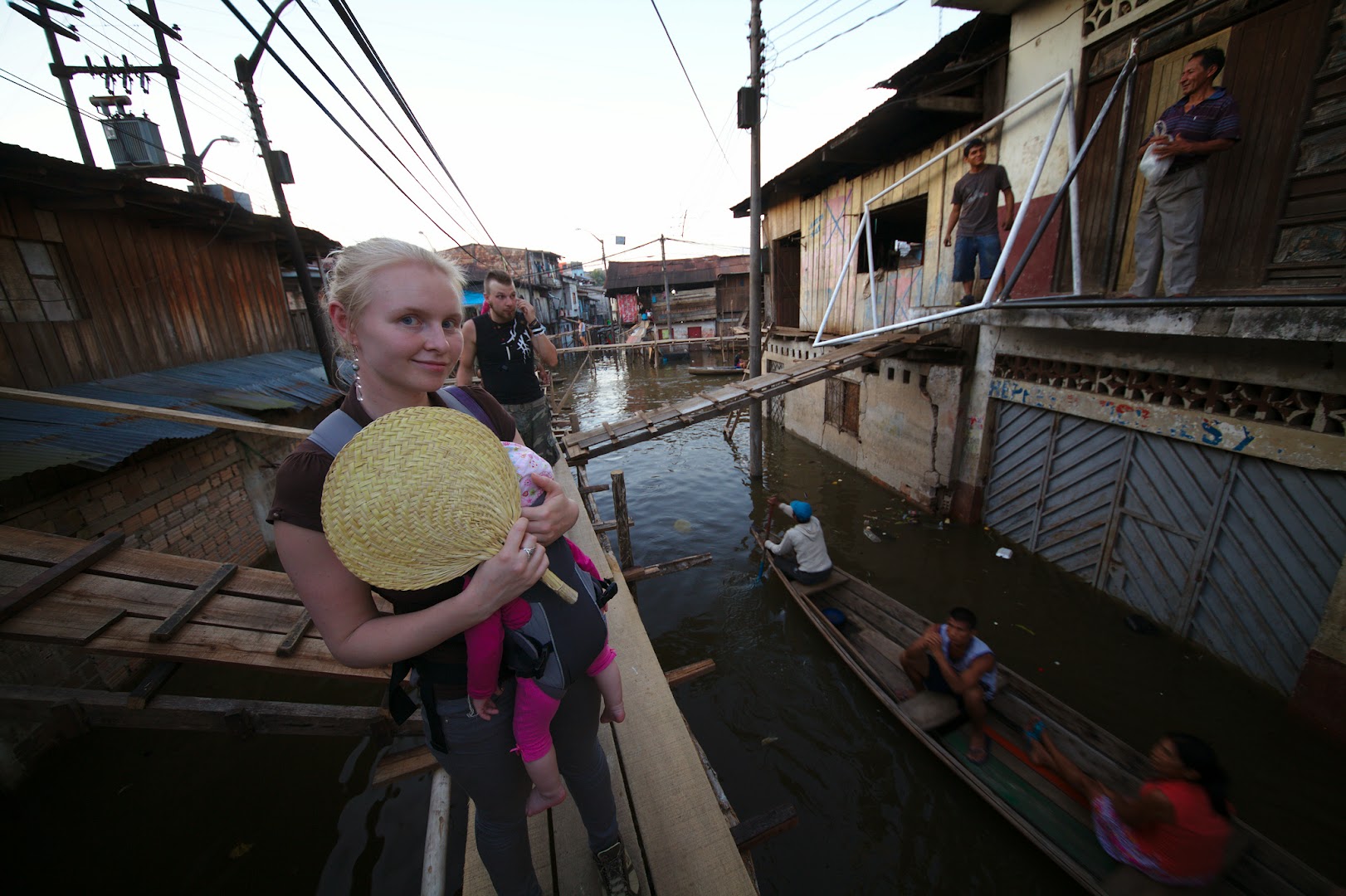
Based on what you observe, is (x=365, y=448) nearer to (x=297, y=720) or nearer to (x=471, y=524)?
(x=471, y=524)

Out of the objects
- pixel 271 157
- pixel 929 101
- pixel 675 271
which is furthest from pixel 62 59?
pixel 675 271

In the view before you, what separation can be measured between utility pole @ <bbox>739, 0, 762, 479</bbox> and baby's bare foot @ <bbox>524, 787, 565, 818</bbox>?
7.56 m

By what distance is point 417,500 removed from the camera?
123 cm

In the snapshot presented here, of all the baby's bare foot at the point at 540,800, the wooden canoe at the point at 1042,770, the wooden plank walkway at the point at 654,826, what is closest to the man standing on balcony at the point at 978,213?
the wooden canoe at the point at 1042,770

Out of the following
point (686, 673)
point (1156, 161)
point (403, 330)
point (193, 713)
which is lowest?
point (686, 673)

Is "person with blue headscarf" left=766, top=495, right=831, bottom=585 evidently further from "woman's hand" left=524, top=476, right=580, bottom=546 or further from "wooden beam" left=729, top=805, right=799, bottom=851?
"woman's hand" left=524, top=476, right=580, bottom=546

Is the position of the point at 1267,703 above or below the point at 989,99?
below

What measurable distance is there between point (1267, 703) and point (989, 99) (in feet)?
27.3

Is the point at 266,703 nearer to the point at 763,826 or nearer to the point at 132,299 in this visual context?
the point at 763,826

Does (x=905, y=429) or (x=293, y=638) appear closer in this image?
(x=293, y=638)

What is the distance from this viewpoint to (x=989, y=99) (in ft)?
23.3

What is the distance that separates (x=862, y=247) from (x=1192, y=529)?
8.57 meters

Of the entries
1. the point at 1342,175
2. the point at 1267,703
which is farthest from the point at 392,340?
the point at 1267,703

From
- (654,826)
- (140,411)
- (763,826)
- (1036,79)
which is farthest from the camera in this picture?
(1036,79)
